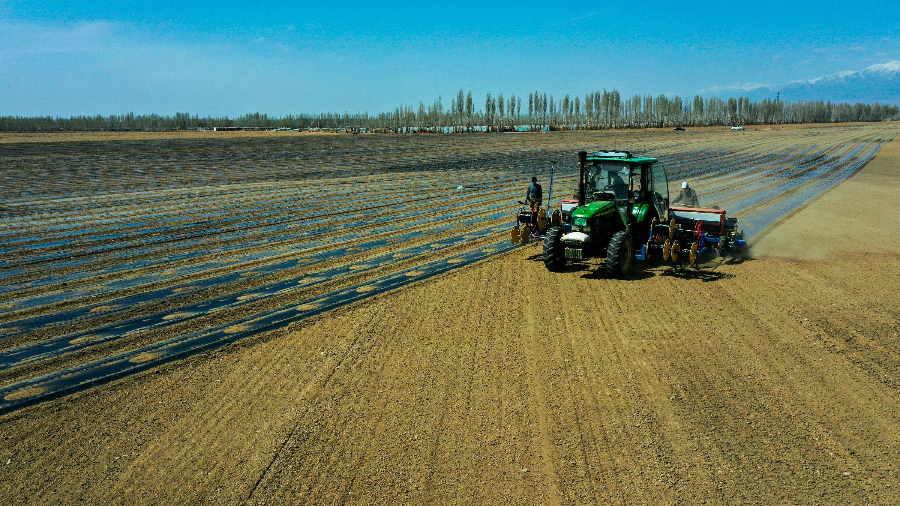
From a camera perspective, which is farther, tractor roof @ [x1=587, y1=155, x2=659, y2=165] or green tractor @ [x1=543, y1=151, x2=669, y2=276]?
tractor roof @ [x1=587, y1=155, x2=659, y2=165]

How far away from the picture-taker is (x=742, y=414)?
23.5ft

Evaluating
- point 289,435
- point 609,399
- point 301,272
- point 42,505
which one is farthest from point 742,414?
point 301,272

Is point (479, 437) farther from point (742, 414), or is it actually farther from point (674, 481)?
point (742, 414)

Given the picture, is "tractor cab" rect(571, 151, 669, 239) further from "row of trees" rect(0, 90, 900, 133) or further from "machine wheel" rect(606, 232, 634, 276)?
"row of trees" rect(0, 90, 900, 133)

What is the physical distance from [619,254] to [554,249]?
4.29 ft

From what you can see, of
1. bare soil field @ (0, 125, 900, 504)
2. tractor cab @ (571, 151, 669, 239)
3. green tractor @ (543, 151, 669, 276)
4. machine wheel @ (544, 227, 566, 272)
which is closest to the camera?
bare soil field @ (0, 125, 900, 504)

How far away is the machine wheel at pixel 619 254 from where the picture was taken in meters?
12.5

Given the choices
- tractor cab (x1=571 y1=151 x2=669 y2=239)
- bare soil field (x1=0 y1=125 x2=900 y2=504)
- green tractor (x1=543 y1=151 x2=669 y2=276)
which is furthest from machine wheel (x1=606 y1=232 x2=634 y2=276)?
tractor cab (x1=571 y1=151 x2=669 y2=239)

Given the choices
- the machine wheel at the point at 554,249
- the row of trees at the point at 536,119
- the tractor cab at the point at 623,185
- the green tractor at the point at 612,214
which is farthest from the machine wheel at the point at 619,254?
the row of trees at the point at 536,119

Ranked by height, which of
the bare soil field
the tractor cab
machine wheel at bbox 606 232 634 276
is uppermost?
the tractor cab

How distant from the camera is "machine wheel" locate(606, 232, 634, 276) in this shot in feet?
41.1

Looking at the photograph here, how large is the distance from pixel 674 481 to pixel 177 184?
27800mm

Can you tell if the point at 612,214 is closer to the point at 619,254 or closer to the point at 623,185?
the point at 623,185

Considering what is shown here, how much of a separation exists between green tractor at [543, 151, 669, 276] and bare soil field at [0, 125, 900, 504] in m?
0.53
